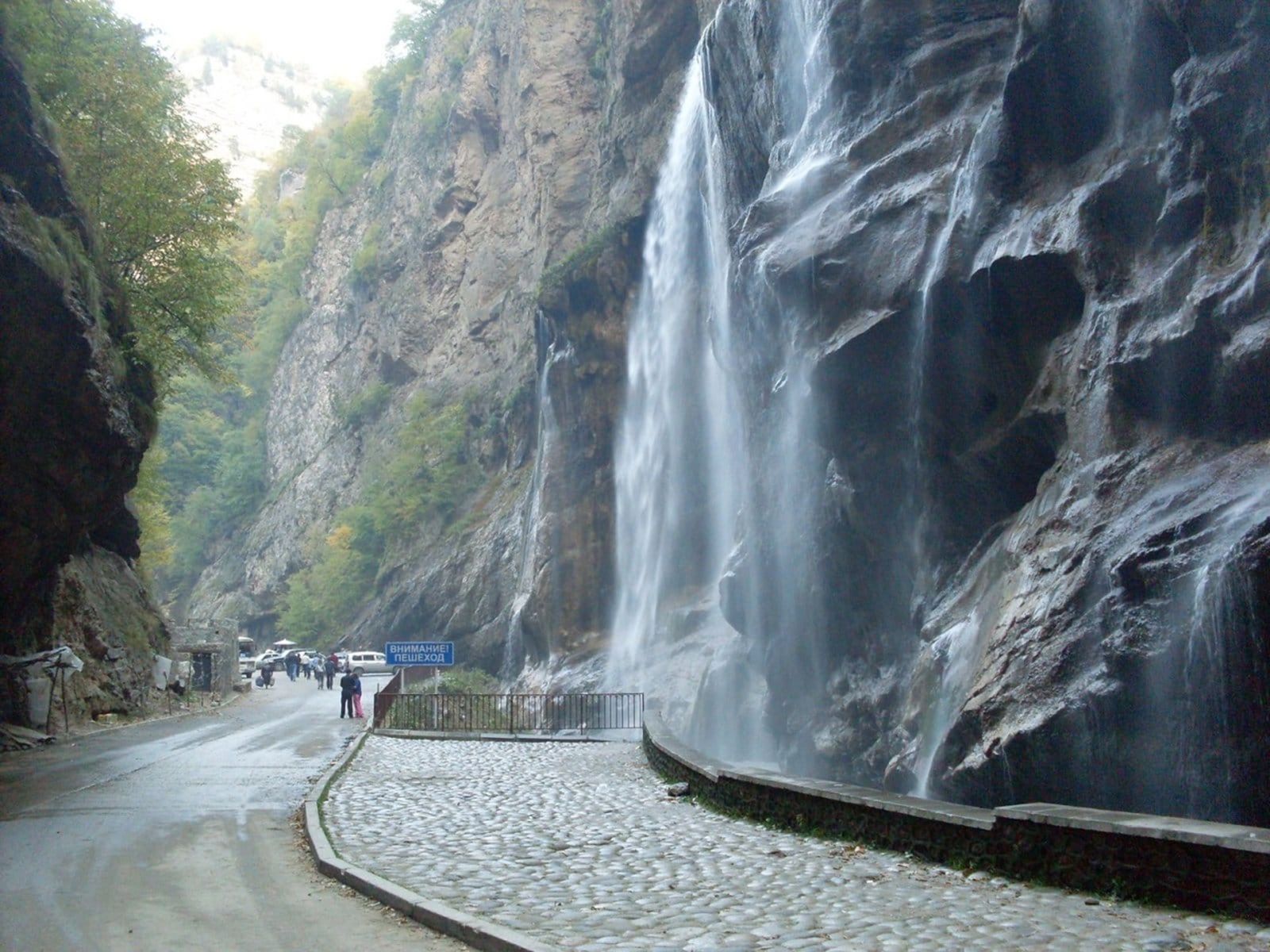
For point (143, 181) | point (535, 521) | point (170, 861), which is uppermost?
point (143, 181)

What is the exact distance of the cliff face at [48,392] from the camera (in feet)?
61.5

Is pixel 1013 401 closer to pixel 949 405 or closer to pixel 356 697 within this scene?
pixel 949 405

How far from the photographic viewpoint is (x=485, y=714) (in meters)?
29.1

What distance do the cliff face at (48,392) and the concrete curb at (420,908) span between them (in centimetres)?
1115

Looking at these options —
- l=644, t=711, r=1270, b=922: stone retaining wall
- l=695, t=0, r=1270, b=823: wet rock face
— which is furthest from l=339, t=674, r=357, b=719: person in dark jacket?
l=644, t=711, r=1270, b=922: stone retaining wall

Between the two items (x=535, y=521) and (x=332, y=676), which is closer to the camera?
(x=535, y=521)

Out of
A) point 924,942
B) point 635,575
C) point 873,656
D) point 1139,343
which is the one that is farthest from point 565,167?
point 924,942

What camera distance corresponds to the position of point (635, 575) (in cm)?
4059

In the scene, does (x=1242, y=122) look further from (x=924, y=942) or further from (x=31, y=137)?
(x=31, y=137)

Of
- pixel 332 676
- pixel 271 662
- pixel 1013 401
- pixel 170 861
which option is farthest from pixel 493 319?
pixel 170 861

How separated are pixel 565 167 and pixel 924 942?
5153cm

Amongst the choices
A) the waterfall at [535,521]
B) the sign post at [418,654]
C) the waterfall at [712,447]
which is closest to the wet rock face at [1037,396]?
the waterfall at [712,447]

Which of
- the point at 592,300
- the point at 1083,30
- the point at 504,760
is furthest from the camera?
the point at 592,300

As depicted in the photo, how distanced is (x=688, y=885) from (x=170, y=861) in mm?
5067
